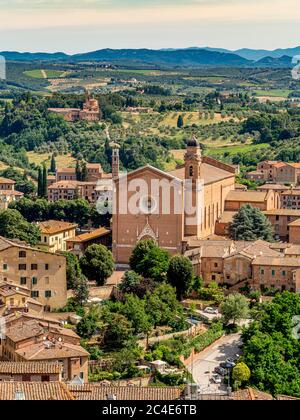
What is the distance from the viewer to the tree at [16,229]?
24048 mm

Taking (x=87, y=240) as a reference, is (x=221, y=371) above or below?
below

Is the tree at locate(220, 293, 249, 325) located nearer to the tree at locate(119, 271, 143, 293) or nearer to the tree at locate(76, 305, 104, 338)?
the tree at locate(119, 271, 143, 293)

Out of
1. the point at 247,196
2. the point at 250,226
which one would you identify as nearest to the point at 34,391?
the point at 250,226

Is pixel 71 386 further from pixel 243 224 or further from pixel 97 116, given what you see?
pixel 97 116

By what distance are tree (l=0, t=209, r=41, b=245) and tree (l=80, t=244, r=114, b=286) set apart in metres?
3.26

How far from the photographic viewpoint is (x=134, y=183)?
24078 millimetres

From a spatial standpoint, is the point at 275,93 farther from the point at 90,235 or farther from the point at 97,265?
the point at 97,265

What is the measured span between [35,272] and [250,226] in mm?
7593

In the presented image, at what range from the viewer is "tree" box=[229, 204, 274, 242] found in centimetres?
2459

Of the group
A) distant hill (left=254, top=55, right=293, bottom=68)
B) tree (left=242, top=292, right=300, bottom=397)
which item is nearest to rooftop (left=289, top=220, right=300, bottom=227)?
tree (left=242, top=292, right=300, bottom=397)

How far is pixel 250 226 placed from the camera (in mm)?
24641

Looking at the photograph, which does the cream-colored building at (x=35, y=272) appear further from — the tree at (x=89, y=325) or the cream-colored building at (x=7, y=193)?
the cream-colored building at (x=7, y=193)

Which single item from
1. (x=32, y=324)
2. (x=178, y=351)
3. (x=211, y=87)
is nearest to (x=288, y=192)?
(x=178, y=351)
